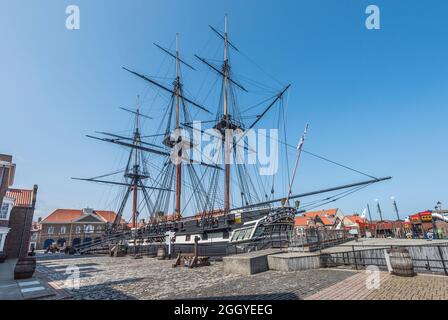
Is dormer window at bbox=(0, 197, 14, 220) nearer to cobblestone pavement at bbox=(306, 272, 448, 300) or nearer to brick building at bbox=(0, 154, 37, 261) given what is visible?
brick building at bbox=(0, 154, 37, 261)

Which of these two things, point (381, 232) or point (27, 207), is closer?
point (27, 207)

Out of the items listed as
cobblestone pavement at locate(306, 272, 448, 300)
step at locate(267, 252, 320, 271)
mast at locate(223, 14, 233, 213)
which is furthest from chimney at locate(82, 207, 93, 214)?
cobblestone pavement at locate(306, 272, 448, 300)

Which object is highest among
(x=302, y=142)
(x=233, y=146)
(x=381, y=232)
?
(x=233, y=146)

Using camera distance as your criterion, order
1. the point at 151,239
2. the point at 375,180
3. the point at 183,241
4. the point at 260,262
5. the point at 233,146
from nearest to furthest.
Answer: the point at 260,262 → the point at 375,180 → the point at 183,241 → the point at 151,239 → the point at 233,146

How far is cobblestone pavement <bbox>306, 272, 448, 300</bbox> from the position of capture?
5.95m

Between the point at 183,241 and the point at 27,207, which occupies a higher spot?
the point at 27,207

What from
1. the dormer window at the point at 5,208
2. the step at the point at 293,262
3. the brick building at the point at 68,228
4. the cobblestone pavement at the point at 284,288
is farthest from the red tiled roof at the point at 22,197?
the brick building at the point at 68,228

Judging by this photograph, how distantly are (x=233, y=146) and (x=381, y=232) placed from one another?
155 feet

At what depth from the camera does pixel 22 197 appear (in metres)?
27.3

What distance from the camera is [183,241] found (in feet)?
81.6

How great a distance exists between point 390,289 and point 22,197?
35623 millimetres

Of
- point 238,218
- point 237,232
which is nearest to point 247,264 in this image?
point 237,232
